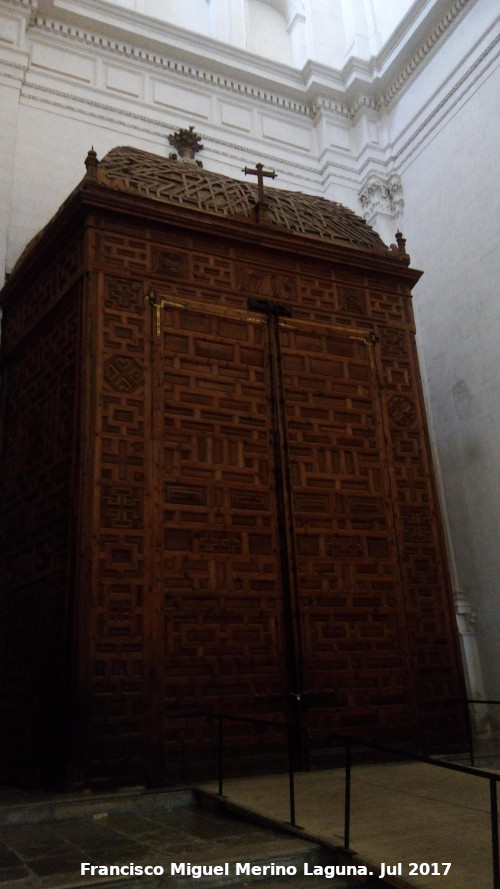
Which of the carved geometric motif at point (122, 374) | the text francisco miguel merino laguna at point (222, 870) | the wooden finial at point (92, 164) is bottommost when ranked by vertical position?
the text francisco miguel merino laguna at point (222, 870)

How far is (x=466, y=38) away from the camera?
985cm

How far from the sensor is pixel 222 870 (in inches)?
123

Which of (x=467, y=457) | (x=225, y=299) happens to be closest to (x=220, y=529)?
(x=225, y=299)

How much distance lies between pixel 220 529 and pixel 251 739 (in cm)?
156

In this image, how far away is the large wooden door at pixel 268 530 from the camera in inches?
213

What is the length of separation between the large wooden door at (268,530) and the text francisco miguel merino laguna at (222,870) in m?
1.87

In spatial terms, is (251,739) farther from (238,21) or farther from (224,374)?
(238,21)

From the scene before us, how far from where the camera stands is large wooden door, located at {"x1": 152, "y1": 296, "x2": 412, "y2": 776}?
542 cm

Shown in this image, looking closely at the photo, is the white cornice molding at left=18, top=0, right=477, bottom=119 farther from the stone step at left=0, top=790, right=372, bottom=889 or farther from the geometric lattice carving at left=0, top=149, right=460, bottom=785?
the stone step at left=0, top=790, right=372, bottom=889

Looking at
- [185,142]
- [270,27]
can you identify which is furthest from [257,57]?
[185,142]

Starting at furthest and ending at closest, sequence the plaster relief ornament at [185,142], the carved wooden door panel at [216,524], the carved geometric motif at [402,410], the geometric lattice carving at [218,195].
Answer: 1. the plaster relief ornament at [185,142]
2. the carved geometric motif at [402,410]
3. the geometric lattice carving at [218,195]
4. the carved wooden door panel at [216,524]

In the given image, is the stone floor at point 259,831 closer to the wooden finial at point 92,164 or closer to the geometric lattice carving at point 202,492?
the geometric lattice carving at point 202,492

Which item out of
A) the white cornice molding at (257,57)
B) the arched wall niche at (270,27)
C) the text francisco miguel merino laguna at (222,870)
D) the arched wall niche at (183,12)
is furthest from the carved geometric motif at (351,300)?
the arched wall niche at (270,27)

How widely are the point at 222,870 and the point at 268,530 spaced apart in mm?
3022
